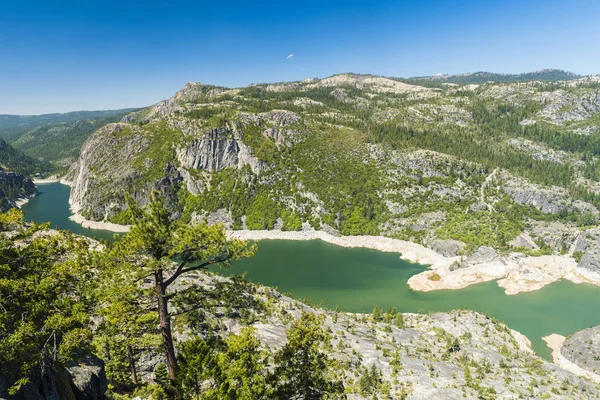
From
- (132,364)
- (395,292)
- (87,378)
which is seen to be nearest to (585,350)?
(395,292)

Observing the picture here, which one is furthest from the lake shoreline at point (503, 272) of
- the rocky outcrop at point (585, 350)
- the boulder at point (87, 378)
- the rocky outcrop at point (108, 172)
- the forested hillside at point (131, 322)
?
the rocky outcrop at point (108, 172)

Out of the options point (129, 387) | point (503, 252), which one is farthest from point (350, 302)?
point (129, 387)

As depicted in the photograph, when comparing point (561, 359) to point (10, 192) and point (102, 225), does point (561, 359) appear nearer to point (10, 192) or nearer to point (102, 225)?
point (102, 225)

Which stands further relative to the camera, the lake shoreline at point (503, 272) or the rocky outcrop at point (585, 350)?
the lake shoreline at point (503, 272)

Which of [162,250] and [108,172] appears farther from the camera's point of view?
[108,172]

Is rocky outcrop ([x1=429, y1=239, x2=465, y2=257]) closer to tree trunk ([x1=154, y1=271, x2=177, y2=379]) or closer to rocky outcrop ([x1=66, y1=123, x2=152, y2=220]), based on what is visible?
tree trunk ([x1=154, y1=271, x2=177, y2=379])

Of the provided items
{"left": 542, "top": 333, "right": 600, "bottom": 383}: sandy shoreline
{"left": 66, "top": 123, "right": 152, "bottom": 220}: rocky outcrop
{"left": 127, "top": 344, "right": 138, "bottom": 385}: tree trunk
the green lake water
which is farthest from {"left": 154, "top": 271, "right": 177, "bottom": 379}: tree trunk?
{"left": 66, "top": 123, "right": 152, "bottom": 220}: rocky outcrop

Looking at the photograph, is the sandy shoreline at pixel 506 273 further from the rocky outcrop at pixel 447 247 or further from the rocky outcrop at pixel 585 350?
the rocky outcrop at pixel 585 350
